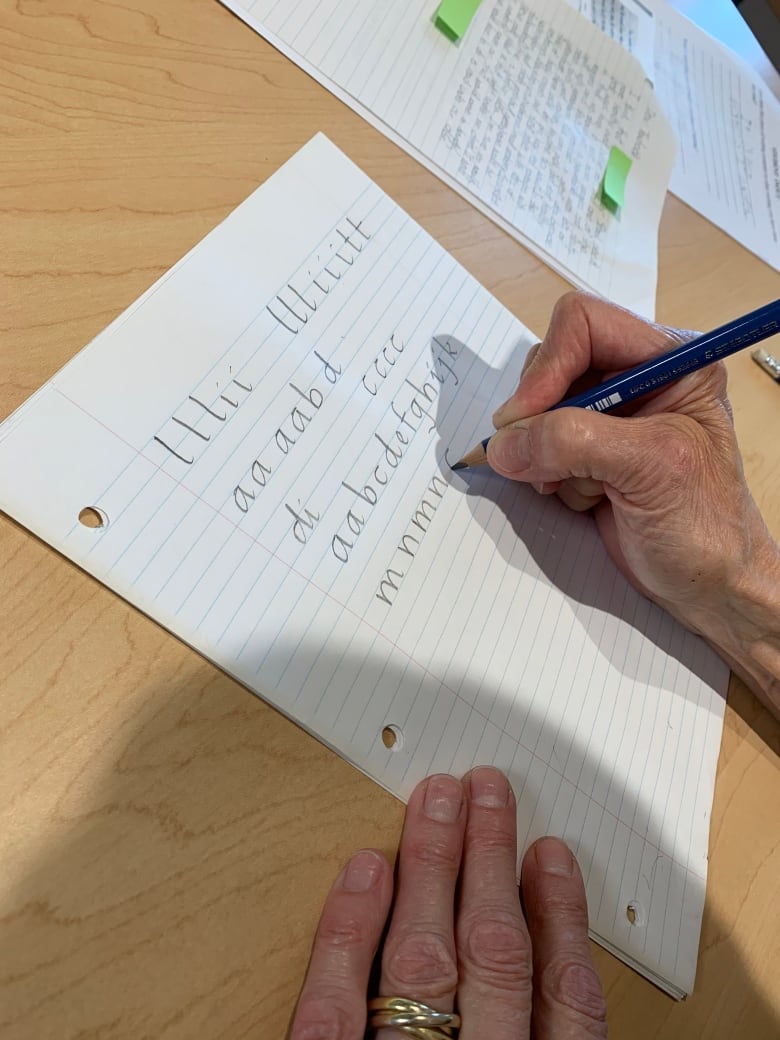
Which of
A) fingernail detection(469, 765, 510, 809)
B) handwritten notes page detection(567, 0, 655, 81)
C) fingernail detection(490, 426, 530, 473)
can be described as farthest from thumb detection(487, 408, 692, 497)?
handwritten notes page detection(567, 0, 655, 81)

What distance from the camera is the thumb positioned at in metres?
0.48

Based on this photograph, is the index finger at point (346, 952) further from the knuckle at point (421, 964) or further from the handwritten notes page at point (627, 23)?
the handwritten notes page at point (627, 23)

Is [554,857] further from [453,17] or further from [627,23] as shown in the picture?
[627,23]

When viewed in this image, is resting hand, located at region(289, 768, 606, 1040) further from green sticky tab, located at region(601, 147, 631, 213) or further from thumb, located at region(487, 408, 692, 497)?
green sticky tab, located at region(601, 147, 631, 213)

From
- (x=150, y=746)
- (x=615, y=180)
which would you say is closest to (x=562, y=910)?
(x=150, y=746)

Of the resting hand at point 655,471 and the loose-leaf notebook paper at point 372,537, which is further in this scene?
the resting hand at point 655,471

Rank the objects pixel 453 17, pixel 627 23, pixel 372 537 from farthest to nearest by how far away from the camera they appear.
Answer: pixel 627 23, pixel 453 17, pixel 372 537

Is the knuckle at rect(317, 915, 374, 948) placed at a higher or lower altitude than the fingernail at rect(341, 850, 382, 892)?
lower

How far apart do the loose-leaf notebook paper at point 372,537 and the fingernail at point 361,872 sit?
0.04 meters

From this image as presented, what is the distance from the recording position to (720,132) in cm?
98

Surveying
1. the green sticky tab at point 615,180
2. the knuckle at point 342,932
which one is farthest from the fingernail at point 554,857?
the green sticky tab at point 615,180

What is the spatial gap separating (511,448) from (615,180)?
0.44 metres

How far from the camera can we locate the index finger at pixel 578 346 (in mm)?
511

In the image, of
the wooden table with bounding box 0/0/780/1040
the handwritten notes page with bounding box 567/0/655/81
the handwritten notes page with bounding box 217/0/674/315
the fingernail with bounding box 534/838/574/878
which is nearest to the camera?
the wooden table with bounding box 0/0/780/1040
